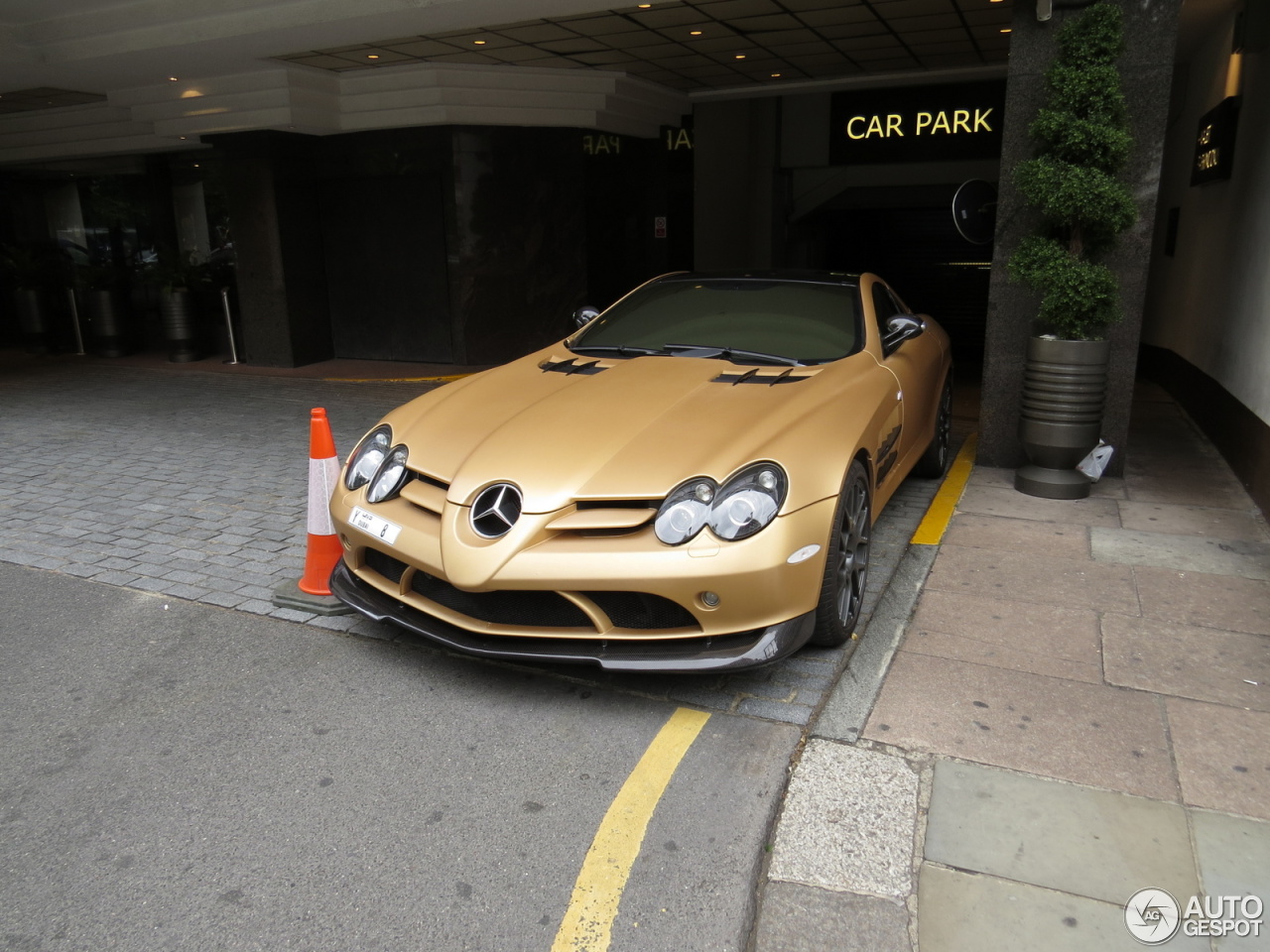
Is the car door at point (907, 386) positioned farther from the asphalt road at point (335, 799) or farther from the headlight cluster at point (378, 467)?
the headlight cluster at point (378, 467)

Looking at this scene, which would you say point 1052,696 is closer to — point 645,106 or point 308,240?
point 645,106

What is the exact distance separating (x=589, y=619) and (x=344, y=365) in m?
10.1

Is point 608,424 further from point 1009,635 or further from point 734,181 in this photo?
point 734,181

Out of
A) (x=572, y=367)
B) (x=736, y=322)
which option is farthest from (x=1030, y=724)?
(x=572, y=367)

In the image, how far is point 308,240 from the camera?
1248 cm

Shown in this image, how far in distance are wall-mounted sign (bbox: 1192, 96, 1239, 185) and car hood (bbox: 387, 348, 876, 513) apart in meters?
5.68

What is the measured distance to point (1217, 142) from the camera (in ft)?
26.7

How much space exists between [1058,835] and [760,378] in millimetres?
2201

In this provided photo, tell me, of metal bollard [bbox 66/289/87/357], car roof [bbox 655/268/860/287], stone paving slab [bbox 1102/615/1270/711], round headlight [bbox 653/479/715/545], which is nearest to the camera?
round headlight [bbox 653/479/715/545]

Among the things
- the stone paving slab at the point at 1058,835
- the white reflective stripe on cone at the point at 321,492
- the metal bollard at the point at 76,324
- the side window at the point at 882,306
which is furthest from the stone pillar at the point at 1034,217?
the metal bollard at the point at 76,324

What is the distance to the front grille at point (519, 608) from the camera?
10.6 ft

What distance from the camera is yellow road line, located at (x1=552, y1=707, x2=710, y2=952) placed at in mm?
2338

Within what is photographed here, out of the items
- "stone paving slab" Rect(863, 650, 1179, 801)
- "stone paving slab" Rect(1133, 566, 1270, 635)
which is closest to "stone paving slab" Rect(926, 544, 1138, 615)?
"stone paving slab" Rect(1133, 566, 1270, 635)

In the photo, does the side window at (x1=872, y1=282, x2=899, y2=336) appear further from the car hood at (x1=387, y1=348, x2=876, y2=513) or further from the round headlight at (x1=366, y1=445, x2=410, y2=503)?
the round headlight at (x1=366, y1=445, x2=410, y2=503)
